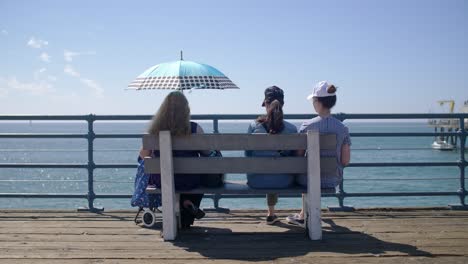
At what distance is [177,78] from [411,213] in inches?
119

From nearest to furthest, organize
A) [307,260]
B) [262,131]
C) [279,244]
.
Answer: [307,260]
[279,244]
[262,131]

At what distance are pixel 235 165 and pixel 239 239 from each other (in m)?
0.69

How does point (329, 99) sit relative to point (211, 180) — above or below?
above

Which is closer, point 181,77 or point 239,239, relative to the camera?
point 239,239

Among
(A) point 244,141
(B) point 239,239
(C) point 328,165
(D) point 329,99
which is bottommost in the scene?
(B) point 239,239

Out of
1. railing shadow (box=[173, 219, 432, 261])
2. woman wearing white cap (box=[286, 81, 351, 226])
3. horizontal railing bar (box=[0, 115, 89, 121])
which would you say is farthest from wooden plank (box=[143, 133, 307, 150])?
horizontal railing bar (box=[0, 115, 89, 121])

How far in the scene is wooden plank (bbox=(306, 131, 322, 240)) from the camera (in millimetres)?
5125

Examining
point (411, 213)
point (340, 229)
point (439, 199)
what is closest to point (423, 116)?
point (411, 213)

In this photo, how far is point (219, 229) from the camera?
19.0ft

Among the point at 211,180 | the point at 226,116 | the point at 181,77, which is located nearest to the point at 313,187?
the point at 211,180

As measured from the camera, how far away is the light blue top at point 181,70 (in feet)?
20.3

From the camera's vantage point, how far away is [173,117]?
17.2 feet

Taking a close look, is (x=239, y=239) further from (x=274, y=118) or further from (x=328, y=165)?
(x=274, y=118)

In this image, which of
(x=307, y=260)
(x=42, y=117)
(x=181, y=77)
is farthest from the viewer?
(x=42, y=117)
